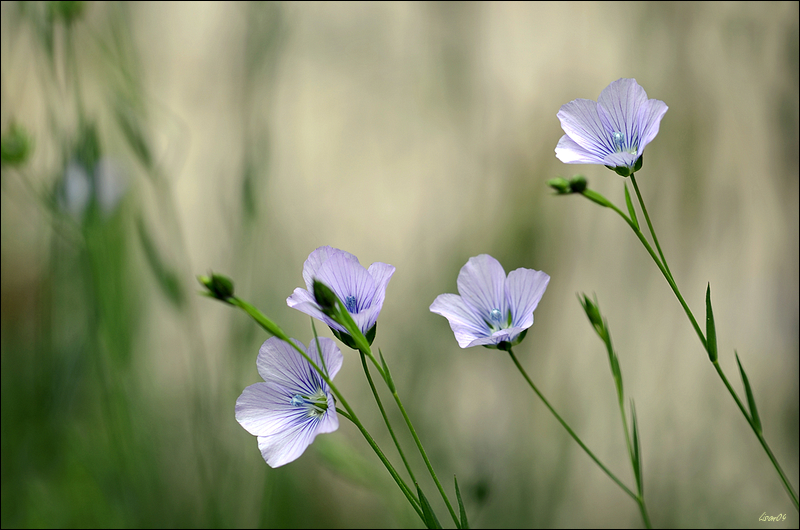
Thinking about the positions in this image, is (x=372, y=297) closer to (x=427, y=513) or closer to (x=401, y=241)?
(x=427, y=513)

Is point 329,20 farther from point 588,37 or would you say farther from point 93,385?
point 93,385

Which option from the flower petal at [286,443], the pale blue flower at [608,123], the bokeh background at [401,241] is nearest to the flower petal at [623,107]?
the pale blue flower at [608,123]

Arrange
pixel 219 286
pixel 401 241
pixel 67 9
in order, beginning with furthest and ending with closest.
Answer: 1. pixel 401 241
2. pixel 67 9
3. pixel 219 286

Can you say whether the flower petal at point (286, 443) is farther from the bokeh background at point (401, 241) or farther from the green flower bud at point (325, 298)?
the bokeh background at point (401, 241)

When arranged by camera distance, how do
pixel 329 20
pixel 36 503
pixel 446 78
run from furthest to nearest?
1. pixel 329 20
2. pixel 446 78
3. pixel 36 503

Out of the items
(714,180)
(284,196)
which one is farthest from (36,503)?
(714,180)

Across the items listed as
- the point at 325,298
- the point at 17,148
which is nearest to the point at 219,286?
the point at 325,298
